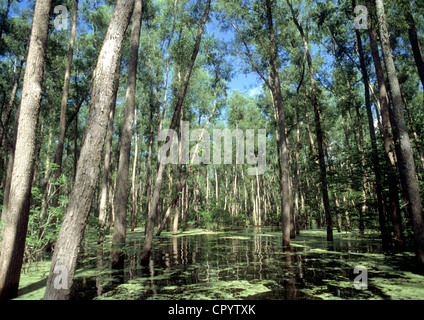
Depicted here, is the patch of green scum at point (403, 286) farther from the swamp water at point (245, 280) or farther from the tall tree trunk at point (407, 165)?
the tall tree trunk at point (407, 165)

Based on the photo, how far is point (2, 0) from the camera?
532 inches

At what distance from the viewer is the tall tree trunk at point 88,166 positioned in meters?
2.67

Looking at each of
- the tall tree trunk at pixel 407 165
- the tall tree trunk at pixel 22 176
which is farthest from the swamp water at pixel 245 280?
the tall tree trunk at pixel 407 165

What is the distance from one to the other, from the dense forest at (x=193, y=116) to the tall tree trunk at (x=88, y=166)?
0.06ft

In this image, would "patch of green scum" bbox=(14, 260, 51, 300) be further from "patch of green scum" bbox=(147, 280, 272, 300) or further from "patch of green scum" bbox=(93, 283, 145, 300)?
"patch of green scum" bbox=(147, 280, 272, 300)

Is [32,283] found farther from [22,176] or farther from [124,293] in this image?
[22,176]

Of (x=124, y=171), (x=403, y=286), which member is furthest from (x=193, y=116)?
(x=403, y=286)

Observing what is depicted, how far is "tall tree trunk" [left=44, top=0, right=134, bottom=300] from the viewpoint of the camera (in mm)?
2668

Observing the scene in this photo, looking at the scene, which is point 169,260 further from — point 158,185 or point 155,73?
point 155,73

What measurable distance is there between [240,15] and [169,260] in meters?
14.4

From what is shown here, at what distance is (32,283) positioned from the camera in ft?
16.2

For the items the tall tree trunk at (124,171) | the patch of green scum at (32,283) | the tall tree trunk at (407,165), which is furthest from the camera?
the tall tree trunk at (124,171)

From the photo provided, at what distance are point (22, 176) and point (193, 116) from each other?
20594 millimetres
